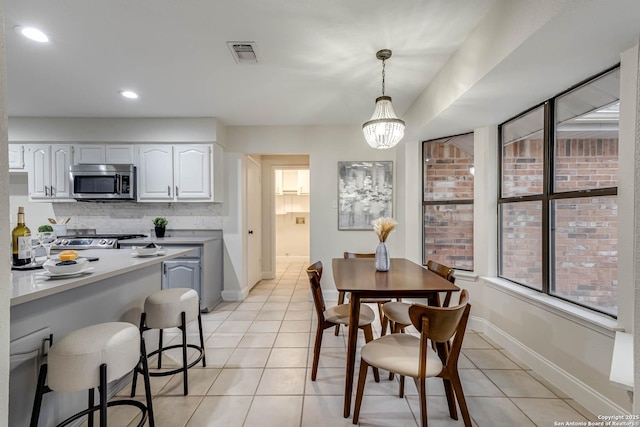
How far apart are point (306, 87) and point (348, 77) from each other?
46 centimetres

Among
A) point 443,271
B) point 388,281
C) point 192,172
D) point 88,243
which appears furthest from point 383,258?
point 88,243

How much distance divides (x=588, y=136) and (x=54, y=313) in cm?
357

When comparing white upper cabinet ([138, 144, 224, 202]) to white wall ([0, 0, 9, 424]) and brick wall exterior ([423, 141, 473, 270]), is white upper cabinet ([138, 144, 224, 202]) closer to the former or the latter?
brick wall exterior ([423, 141, 473, 270])

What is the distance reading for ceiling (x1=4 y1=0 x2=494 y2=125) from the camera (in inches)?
69.2

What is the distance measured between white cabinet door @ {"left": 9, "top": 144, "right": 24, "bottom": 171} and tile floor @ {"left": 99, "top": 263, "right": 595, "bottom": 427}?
133 inches

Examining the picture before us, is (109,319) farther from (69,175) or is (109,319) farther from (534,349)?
(534,349)

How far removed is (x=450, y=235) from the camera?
11.0ft

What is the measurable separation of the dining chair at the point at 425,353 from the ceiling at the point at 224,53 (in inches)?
70.8

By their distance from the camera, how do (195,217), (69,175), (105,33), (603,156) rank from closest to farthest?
(603,156), (105,33), (69,175), (195,217)

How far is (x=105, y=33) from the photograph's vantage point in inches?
77.9

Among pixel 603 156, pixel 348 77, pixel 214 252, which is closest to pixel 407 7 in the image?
pixel 348 77

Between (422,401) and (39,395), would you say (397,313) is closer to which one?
(422,401)

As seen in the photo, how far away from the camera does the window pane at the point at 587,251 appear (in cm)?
178

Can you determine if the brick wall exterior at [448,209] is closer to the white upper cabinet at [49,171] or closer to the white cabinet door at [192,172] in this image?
the white cabinet door at [192,172]
